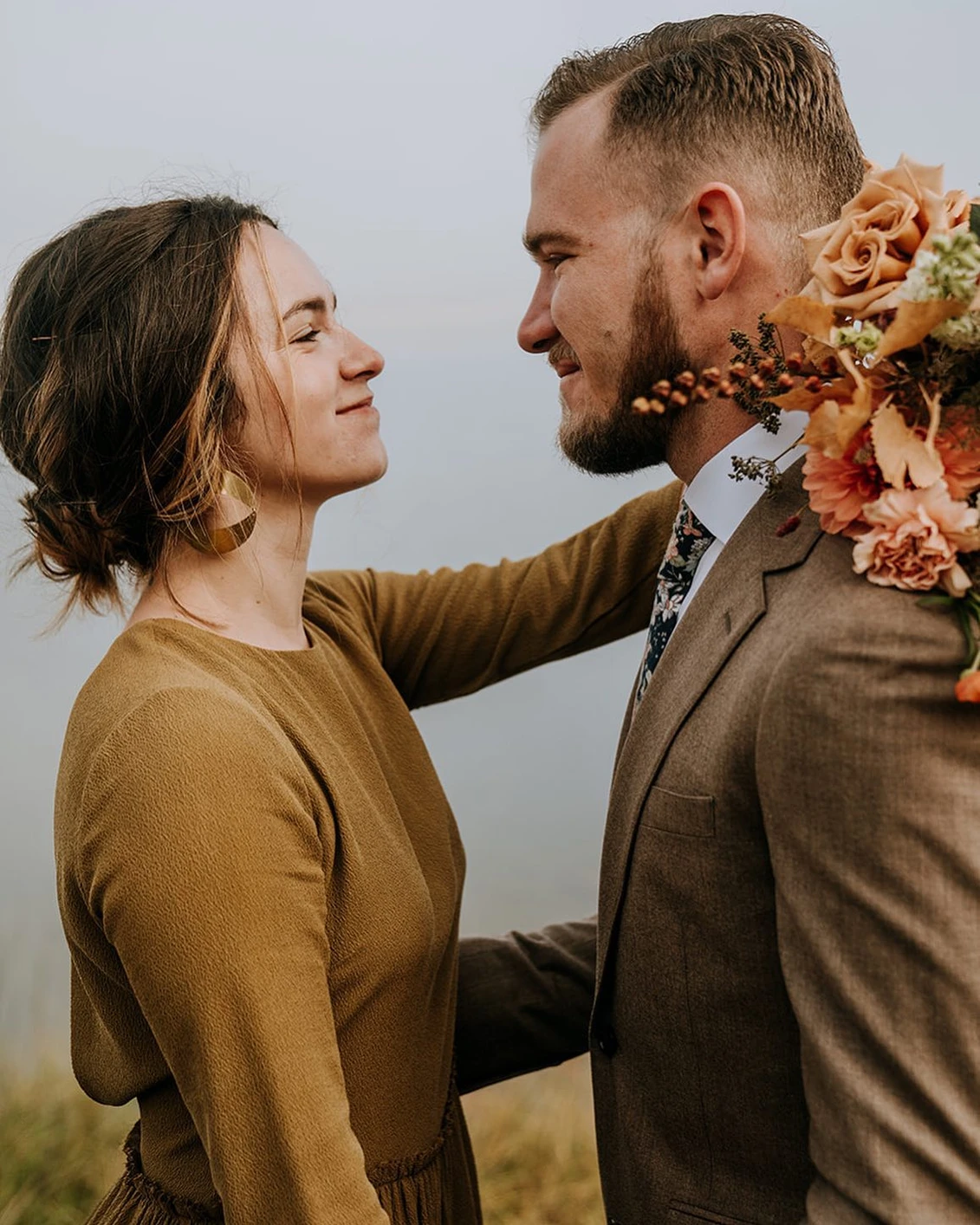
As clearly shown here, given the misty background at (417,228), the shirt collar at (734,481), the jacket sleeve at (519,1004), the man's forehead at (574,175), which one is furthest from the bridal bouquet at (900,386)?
the misty background at (417,228)

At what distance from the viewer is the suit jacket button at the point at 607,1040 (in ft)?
4.59

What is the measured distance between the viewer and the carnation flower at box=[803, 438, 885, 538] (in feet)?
3.59

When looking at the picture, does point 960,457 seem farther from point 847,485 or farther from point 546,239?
point 546,239

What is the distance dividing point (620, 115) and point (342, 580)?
797 millimetres

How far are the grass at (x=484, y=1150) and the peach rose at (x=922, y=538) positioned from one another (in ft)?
6.49

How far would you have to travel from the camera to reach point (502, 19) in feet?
8.64

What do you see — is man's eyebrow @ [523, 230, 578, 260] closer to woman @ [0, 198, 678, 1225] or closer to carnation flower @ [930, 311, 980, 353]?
woman @ [0, 198, 678, 1225]

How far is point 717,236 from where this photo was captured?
1.50m

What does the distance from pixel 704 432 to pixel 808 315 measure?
41 centimetres

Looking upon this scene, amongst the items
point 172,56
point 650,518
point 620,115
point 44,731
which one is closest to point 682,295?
point 620,115

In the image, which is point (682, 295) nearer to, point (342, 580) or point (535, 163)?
point (535, 163)

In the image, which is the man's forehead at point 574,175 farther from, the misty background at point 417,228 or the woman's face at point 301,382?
the misty background at point 417,228

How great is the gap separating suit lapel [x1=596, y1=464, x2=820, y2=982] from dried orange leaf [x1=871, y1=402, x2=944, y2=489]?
181mm

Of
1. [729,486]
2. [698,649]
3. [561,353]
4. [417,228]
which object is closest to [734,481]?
[729,486]
